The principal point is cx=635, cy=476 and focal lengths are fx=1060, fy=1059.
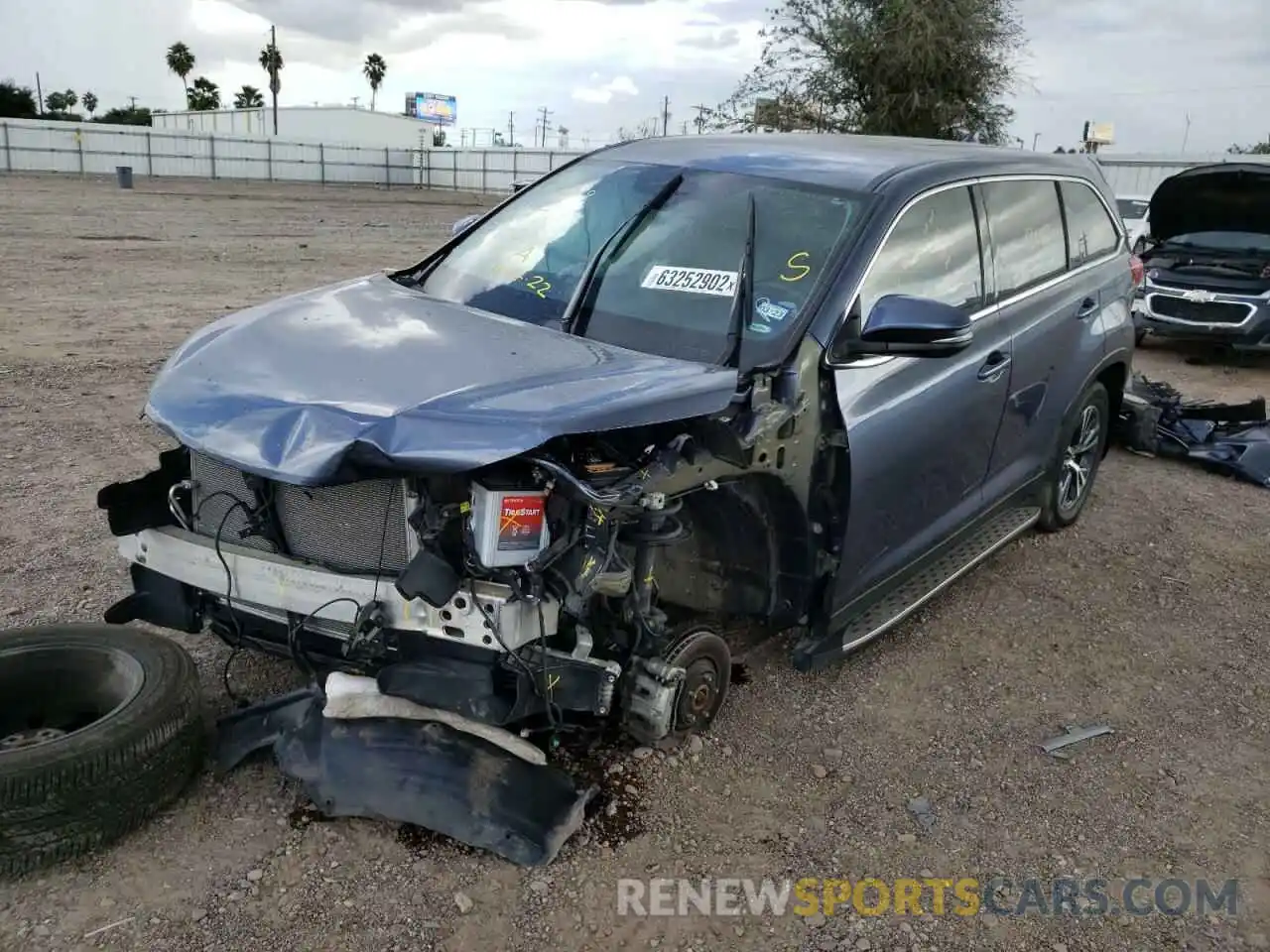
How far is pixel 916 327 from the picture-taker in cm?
333

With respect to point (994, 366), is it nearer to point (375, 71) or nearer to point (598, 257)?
point (598, 257)

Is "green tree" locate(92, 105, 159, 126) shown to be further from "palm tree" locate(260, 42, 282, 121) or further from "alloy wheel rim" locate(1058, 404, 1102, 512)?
"alloy wheel rim" locate(1058, 404, 1102, 512)

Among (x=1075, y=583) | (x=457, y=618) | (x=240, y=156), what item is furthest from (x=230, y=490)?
(x=240, y=156)

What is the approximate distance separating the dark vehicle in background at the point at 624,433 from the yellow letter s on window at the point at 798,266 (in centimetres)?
1

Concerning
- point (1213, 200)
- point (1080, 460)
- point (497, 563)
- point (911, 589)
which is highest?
point (1213, 200)

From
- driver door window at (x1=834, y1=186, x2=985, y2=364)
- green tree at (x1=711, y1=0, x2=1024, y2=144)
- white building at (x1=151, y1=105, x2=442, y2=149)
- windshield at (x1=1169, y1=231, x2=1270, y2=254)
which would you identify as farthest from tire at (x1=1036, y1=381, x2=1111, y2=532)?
white building at (x1=151, y1=105, x2=442, y2=149)

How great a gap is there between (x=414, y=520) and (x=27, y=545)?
114 inches

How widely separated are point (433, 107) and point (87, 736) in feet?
337

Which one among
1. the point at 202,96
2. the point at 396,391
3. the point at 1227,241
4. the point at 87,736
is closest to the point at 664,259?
the point at 396,391

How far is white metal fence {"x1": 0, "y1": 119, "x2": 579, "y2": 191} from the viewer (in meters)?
41.7

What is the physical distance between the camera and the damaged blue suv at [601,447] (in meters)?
2.82

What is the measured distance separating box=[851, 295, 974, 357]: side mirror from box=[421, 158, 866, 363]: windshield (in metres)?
0.27

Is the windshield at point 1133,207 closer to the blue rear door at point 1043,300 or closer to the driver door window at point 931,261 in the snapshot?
the blue rear door at point 1043,300

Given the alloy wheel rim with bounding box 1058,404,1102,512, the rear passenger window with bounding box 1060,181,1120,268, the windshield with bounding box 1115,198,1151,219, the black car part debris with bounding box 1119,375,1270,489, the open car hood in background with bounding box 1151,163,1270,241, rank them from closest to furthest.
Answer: the rear passenger window with bounding box 1060,181,1120,268 < the alloy wheel rim with bounding box 1058,404,1102,512 < the black car part debris with bounding box 1119,375,1270,489 < the open car hood in background with bounding box 1151,163,1270,241 < the windshield with bounding box 1115,198,1151,219
